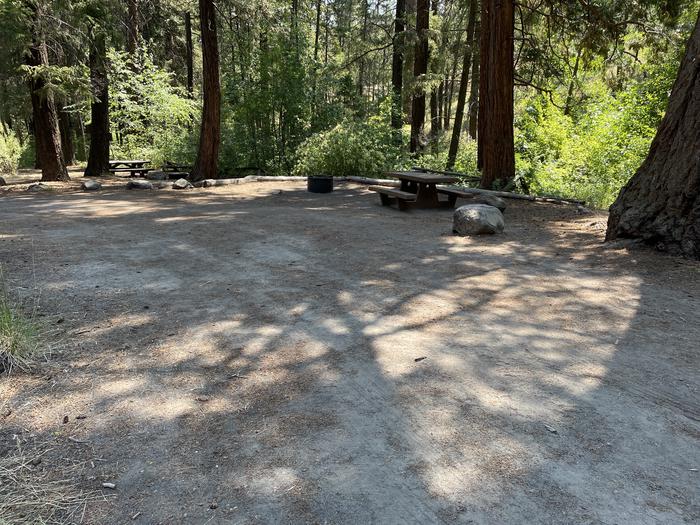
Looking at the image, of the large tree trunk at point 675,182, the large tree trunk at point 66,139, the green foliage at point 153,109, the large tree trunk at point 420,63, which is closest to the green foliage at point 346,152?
the large tree trunk at point 420,63

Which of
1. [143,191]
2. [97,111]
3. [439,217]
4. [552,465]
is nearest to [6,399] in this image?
[552,465]

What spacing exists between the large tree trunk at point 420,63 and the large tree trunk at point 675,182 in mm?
10954

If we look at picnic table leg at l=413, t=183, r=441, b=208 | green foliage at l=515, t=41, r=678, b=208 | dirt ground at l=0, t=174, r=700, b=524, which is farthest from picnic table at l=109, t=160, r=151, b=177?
green foliage at l=515, t=41, r=678, b=208

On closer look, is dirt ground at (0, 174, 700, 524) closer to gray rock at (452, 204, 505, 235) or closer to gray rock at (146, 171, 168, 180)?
gray rock at (452, 204, 505, 235)

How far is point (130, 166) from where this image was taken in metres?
18.4

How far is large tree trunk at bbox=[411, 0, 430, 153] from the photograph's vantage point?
16188mm

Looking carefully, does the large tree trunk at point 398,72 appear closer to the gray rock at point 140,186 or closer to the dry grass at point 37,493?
the gray rock at point 140,186

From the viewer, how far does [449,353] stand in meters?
3.62

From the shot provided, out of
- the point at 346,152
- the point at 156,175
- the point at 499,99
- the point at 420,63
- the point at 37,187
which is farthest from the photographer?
the point at 420,63

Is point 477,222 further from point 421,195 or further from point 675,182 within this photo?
point 421,195

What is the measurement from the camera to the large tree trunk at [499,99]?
33.1 ft

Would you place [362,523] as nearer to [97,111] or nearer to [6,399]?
[6,399]

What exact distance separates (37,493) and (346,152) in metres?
12.9

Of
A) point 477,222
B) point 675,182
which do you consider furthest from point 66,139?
point 675,182
